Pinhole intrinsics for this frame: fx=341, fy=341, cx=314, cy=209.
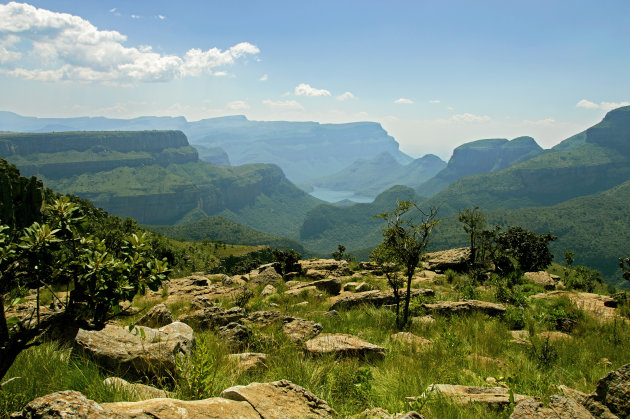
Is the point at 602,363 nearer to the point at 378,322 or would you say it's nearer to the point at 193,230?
the point at 378,322

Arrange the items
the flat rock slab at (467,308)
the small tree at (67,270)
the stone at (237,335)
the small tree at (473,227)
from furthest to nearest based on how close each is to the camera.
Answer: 1. the small tree at (473,227)
2. the flat rock slab at (467,308)
3. the stone at (237,335)
4. the small tree at (67,270)

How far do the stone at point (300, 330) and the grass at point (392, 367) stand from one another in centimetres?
32

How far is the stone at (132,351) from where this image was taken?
552 centimetres

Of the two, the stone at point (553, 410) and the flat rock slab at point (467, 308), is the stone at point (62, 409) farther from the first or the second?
the flat rock slab at point (467, 308)

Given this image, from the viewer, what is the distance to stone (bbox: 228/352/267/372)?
20.1ft

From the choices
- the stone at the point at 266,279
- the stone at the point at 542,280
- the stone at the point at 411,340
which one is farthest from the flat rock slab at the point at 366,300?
the stone at the point at 542,280

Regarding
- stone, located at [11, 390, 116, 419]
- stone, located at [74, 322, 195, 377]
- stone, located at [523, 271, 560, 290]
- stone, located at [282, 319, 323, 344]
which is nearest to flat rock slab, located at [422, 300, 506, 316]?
stone, located at [282, 319, 323, 344]

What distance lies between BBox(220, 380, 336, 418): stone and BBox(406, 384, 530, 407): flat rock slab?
1.49 metres

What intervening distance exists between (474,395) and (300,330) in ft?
15.9

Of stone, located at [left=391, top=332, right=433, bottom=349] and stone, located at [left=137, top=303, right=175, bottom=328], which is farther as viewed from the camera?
stone, located at [left=137, top=303, right=175, bottom=328]

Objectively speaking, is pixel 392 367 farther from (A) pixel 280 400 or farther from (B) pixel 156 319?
(B) pixel 156 319

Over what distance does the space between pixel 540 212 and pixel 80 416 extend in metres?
188

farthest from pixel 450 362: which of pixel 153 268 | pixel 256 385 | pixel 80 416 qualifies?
pixel 80 416

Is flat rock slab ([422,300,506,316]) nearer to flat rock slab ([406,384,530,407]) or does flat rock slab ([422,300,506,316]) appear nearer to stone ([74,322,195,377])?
flat rock slab ([406,384,530,407])
